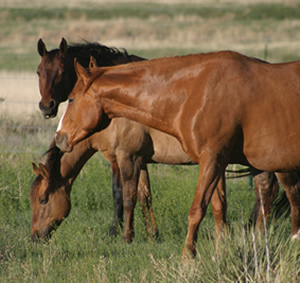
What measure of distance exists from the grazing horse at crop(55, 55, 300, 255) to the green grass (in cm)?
48

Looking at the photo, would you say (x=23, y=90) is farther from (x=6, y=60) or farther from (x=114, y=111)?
(x=6, y=60)

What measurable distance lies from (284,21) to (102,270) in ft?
120

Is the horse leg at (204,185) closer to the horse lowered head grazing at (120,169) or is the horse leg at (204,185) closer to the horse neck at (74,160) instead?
the horse lowered head grazing at (120,169)

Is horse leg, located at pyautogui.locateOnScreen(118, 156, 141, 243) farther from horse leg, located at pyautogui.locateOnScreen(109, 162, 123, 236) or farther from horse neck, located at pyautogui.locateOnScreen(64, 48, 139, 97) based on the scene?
horse neck, located at pyautogui.locateOnScreen(64, 48, 139, 97)

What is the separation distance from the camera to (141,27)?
3622 cm

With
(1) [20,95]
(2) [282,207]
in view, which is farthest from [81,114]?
(1) [20,95]

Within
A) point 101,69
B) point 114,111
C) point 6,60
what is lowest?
point 6,60

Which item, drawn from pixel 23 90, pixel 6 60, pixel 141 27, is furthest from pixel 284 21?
pixel 23 90

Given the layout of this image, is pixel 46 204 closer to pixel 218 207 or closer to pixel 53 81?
pixel 53 81

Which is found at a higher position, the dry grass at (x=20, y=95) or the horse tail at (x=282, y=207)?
the horse tail at (x=282, y=207)

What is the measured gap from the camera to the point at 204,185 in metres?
4.80

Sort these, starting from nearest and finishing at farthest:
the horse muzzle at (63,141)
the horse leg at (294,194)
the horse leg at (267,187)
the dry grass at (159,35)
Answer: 1. the horse muzzle at (63,141)
2. the horse leg at (294,194)
3. the horse leg at (267,187)
4. the dry grass at (159,35)

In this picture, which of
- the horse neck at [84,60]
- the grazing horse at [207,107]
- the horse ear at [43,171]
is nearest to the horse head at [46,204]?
the horse ear at [43,171]

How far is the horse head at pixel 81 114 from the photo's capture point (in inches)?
Answer: 198
